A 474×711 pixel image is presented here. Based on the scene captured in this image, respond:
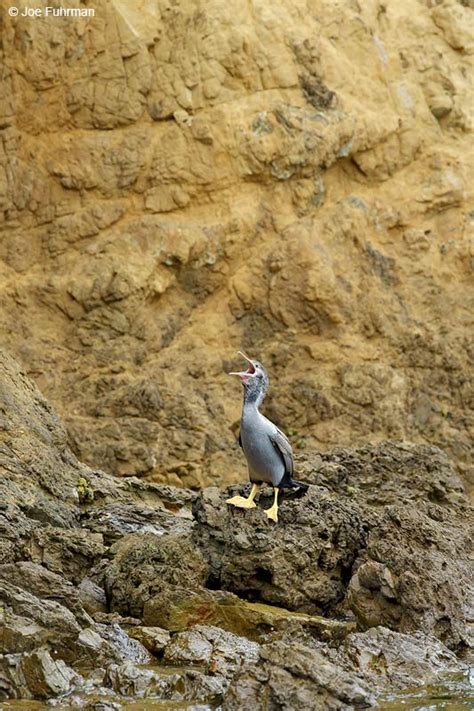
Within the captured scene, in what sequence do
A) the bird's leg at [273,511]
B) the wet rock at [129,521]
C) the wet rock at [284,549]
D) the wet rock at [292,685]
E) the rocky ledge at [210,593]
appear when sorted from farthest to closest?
the wet rock at [129,521] → the bird's leg at [273,511] → the wet rock at [284,549] → the rocky ledge at [210,593] → the wet rock at [292,685]

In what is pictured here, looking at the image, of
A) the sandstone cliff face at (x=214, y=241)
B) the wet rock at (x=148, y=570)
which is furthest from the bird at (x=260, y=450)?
the sandstone cliff face at (x=214, y=241)

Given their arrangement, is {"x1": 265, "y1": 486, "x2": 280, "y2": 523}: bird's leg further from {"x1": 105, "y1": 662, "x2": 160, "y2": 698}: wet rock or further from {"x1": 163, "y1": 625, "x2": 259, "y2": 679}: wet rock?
{"x1": 105, "y1": 662, "x2": 160, "y2": 698}: wet rock

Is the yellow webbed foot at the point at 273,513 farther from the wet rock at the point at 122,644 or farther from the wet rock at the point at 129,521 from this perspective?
the wet rock at the point at 122,644

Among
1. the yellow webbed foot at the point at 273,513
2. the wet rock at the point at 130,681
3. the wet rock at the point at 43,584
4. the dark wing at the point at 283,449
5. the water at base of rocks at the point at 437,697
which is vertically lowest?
the water at base of rocks at the point at 437,697

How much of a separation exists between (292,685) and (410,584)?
1.95 m

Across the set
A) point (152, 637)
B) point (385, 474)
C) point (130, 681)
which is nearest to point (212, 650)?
point (152, 637)

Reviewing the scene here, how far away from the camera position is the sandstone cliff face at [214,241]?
1452cm

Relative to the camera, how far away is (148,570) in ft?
26.9

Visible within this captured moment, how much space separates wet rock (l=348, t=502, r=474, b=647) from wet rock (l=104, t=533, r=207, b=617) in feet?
3.69

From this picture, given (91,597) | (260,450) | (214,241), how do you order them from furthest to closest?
1. (214,241)
2. (260,450)
3. (91,597)

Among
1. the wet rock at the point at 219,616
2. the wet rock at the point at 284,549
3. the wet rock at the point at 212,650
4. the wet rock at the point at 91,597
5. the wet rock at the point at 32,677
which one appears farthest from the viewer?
the wet rock at the point at 284,549

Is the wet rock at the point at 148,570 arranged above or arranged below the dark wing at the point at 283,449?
below

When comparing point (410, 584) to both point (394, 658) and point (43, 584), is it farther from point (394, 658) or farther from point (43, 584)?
point (43, 584)

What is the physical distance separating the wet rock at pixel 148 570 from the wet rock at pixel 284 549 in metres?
0.14
